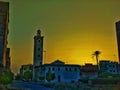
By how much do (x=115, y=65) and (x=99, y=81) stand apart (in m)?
78.3

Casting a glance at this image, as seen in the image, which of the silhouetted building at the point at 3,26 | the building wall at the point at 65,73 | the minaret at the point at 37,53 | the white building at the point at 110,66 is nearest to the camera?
the building wall at the point at 65,73

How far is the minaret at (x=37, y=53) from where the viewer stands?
4864 inches

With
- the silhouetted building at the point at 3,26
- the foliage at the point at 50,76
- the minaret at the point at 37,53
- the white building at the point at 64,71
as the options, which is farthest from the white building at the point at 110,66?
the silhouetted building at the point at 3,26

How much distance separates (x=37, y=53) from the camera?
130 metres

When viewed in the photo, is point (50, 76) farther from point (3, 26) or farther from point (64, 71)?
point (3, 26)

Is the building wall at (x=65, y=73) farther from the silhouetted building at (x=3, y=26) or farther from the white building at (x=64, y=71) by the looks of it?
the silhouetted building at (x=3, y=26)

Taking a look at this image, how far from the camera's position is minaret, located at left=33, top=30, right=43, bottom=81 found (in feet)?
405

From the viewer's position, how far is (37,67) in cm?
12238

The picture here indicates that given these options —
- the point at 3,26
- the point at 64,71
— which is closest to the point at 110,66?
the point at 64,71

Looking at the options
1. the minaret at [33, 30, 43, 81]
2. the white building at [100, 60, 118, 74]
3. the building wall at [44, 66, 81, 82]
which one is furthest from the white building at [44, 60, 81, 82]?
the white building at [100, 60, 118, 74]

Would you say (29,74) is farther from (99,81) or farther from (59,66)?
(99,81)

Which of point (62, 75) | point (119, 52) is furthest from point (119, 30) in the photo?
point (62, 75)

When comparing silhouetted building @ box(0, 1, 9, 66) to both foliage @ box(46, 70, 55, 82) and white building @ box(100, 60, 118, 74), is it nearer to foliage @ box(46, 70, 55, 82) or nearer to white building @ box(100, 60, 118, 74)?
foliage @ box(46, 70, 55, 82)

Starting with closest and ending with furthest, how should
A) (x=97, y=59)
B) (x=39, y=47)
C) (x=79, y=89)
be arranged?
(x=79, y=89) → (x=39, y=47) → (x=97, y=59)
